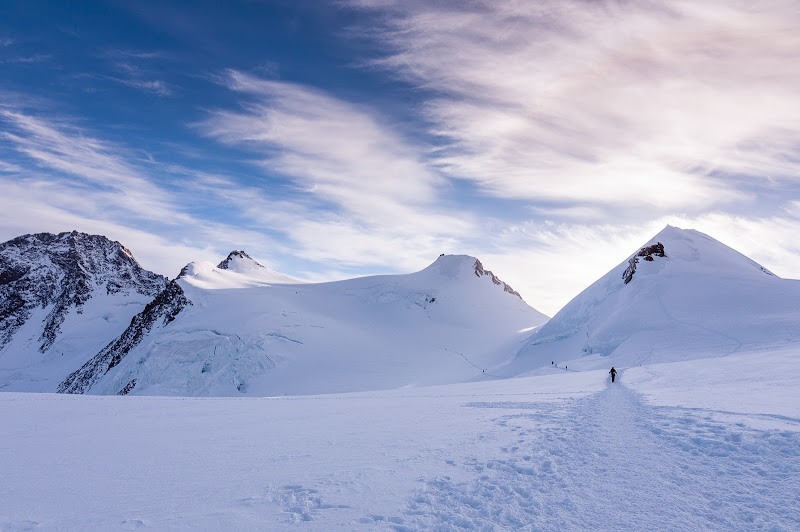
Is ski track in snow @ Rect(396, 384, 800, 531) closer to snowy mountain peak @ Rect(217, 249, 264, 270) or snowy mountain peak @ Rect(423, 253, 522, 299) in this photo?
snowy mountain peak @ Rect(423, 253, 522, 299)

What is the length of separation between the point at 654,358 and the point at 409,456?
34.8m

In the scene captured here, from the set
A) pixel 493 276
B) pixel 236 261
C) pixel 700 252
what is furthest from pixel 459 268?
pixel 236 261

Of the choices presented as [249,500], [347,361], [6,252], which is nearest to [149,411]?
[249,500]

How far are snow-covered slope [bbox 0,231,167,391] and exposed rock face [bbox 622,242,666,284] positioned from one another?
107205 millimetres

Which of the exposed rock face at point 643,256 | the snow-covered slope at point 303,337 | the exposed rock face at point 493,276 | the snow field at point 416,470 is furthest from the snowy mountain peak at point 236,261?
the snow field at point 416,470

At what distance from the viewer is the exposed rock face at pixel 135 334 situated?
61.2 metres

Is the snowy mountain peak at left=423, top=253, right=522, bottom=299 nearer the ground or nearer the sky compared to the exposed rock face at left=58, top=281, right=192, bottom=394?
nearer the sky

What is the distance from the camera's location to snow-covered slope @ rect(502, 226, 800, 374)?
36.2m

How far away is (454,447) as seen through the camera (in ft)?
Answer: 30.7

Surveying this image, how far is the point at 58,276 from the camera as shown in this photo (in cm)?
13425

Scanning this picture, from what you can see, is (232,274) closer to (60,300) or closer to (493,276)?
(493,276)

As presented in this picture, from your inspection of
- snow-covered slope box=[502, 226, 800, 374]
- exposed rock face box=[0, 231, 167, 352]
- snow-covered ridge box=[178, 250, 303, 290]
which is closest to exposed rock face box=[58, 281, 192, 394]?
snow-covered ridge box=[178, 250, 303, 290]

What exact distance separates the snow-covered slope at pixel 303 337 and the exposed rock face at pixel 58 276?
6734 centimetres

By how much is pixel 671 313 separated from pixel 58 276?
6654 inches
